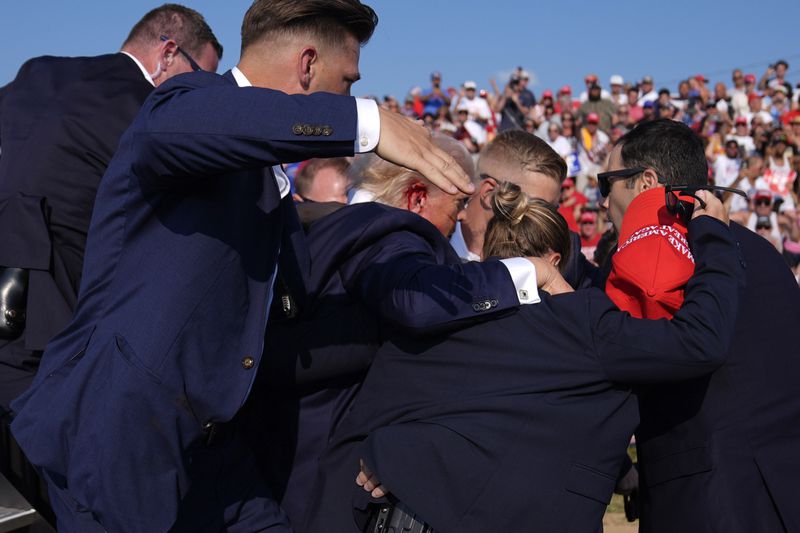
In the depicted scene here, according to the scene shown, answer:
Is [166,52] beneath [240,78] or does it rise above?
above

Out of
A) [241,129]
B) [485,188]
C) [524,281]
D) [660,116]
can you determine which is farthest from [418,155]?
[660,116]

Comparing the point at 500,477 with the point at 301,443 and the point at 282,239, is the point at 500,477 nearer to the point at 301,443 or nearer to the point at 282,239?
the point at 301,443

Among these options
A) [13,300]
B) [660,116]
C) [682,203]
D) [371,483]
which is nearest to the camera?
[371,483]

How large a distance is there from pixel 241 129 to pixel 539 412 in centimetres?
101

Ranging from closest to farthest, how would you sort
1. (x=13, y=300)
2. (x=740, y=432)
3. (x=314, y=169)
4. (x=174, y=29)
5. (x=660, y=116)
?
1. (x=740, y=432)
2. (x=13, y=300)
3. (x=174, y=29)
4. (x=314, y=169)
5. (x=660, y=116)

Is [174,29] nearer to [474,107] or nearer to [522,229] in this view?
[522,229]

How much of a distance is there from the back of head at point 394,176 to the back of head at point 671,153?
1.86 feet

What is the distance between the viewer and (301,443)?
8.40 feet

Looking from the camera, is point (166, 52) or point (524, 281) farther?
point (166, 52)

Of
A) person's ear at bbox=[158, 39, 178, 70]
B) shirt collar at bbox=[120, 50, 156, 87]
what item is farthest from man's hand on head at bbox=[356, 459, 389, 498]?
person's ear at bbox=[158, 39, 178, 70]

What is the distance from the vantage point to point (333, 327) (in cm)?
250

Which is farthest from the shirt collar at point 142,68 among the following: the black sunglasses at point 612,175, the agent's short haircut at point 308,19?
the black sunglasses at point 612,175

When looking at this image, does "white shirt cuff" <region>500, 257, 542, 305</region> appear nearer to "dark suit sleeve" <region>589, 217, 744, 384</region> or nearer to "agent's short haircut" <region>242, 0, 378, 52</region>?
"dark suit sleeve" <region>589, 217, 744, 384</region>

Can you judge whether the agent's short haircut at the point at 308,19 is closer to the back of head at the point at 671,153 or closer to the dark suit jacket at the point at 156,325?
the dark suit jacket at the point at 156,325
